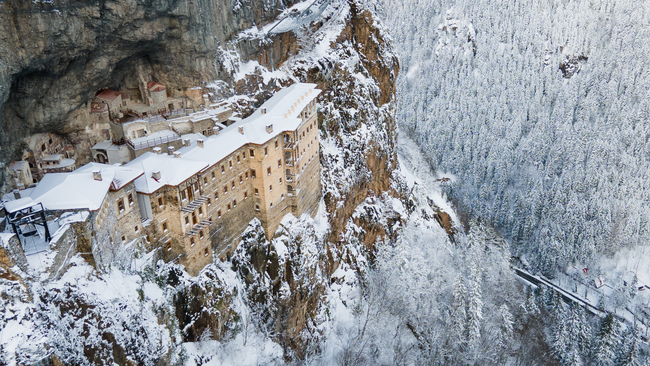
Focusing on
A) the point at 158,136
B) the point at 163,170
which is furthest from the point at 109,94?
the point at 163,170

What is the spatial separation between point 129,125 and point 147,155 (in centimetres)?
737

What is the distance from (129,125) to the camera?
50.2m

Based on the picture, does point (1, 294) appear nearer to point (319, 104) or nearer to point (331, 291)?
point (331, 291)

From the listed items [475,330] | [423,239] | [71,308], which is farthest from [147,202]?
[423,239]

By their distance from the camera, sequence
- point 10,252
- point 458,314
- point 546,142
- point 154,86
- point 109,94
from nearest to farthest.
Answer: point 10,252, point 109,94, point 154,86, point 458,314, point 546,142

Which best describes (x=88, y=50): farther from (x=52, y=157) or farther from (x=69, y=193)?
(x=69, y=193)

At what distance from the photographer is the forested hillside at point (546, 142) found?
120 metres

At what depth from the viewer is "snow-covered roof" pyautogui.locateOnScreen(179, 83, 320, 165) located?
153ft

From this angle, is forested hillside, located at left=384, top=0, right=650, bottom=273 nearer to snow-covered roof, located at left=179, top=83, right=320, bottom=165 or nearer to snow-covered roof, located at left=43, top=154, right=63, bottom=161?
snow-covered roof, located at left=179, top=83, right=320, bottom=165

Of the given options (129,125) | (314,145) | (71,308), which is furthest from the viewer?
(314,145)

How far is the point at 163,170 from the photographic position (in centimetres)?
4247

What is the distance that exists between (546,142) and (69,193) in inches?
5951

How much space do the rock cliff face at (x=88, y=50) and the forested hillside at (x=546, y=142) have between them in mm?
88606

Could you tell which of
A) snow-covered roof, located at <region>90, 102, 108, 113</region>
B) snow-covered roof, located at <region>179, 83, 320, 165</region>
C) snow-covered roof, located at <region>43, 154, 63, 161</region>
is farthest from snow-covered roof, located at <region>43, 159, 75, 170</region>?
snow-covered roof, located at <region>179, 83, 320, 165</region>
